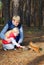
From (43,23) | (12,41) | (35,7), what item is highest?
(12,41)

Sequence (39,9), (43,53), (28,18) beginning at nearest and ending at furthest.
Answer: (43,53) < (39,9) < (28,18)

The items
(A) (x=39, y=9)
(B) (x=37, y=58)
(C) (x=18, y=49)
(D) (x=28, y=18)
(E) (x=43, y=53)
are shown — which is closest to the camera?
(B) (x=37, y=58)

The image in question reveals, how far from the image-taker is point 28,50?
660cm

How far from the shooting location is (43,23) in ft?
55.9

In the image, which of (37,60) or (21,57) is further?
(21,57)

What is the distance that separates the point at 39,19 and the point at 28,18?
740mm

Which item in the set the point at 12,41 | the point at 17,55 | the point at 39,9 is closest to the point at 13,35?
the point at 12,41

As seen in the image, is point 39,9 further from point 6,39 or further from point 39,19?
point 6,39

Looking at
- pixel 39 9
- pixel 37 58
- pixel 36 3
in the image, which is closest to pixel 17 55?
pixel 37 58

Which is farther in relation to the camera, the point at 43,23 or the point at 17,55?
the point at 43,23

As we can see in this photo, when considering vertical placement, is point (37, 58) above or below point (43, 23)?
above

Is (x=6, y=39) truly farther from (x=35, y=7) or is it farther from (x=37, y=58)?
(x=35, y=7)

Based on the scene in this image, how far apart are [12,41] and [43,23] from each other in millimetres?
10628

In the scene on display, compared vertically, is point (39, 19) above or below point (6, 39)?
below
